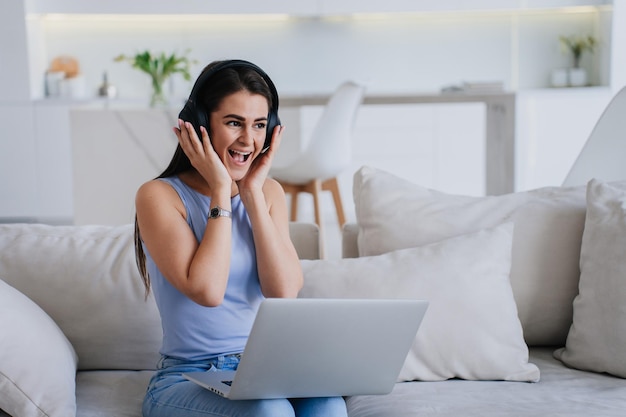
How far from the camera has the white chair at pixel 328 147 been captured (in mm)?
4809

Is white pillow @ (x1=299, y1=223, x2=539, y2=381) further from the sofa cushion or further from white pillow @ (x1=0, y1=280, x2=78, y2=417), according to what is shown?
white pillow @ (x1=0, y1=280, x2=78, y2=417)

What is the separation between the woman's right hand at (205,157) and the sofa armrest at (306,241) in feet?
1.55

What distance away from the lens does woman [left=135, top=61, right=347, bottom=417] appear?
1775 mm

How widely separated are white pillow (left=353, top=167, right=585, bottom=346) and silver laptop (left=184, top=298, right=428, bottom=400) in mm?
589

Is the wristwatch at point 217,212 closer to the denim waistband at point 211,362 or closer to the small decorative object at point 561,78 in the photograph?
the denim waistband at point 211,362

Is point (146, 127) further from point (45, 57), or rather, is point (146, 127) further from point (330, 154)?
point (45, 57)

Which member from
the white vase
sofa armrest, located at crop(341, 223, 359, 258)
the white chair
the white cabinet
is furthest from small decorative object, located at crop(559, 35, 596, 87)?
sofa armrest, located at crop(341, 223, 359, 258)

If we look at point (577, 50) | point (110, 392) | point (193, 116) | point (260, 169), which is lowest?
point (110, 392)

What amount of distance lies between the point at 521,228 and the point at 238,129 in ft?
2.40

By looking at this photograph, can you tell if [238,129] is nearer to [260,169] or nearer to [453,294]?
[260,169]

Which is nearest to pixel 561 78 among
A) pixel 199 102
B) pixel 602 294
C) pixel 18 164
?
pixel 18 164

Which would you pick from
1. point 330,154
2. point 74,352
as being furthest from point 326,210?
point 74,352

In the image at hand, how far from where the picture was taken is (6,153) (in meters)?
6.83

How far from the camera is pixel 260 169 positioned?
192cm
